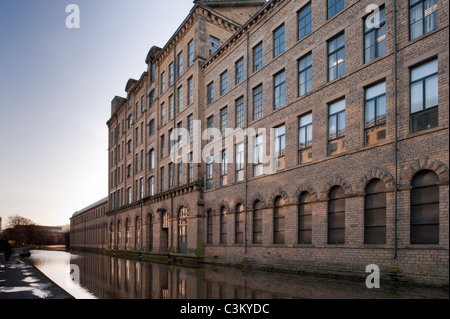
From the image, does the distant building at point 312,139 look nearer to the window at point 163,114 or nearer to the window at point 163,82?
the window at point 163,114

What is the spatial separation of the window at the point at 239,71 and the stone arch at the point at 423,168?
42.7ft

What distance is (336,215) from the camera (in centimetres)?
1514

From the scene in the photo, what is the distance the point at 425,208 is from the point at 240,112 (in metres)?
13.2

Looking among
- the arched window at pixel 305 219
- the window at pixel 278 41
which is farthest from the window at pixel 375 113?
the window at pixel 278 41

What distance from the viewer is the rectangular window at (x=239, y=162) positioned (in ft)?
72.4

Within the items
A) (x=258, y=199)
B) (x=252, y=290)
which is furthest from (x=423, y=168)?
(x=258, y=199)

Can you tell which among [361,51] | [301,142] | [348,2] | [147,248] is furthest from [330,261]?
[147,248]

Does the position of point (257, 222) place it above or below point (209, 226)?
above

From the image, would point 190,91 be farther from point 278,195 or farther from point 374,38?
point 374,38

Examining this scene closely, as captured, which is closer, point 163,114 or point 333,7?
point 333,7

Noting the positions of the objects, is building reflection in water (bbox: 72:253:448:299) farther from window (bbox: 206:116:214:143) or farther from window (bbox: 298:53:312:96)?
window (bbox: 206:116:214:143)

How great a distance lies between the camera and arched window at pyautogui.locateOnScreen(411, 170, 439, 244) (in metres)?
11.5

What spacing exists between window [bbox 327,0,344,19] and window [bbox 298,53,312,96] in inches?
78.6
